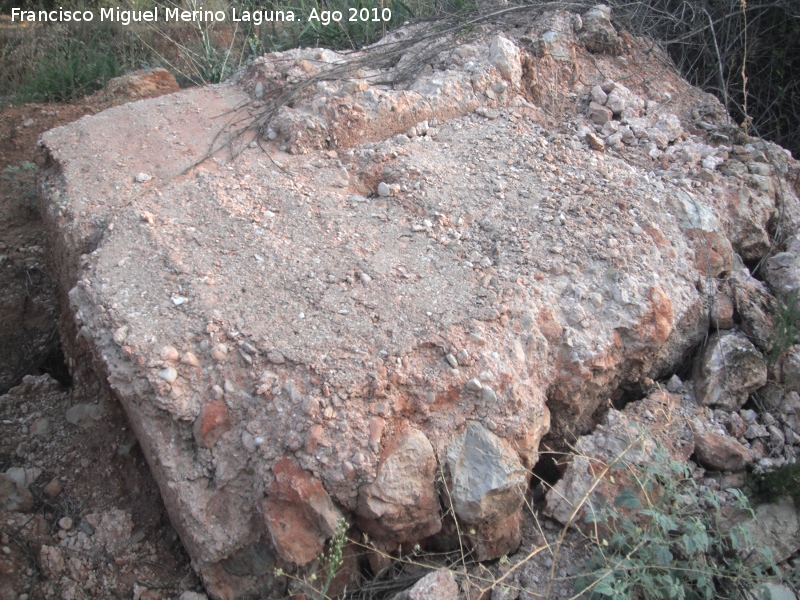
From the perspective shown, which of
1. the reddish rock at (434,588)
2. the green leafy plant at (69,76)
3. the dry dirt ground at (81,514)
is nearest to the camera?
the reddish rock at (434,588)

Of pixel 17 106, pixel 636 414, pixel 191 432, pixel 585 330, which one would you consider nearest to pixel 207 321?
pixel 191 432

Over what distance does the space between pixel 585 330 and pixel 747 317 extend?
807mm

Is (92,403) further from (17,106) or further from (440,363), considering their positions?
(17,106)

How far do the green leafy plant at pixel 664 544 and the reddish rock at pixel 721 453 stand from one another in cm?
11

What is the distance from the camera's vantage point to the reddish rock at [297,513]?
5.60 ft

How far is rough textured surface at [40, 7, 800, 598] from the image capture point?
71.4 inches

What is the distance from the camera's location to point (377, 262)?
2.15 meters

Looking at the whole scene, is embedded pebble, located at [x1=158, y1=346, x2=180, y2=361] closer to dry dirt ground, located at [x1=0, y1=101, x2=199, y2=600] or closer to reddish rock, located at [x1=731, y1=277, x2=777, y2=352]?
dry dirt ground, located at [x1=0, y1=101, x2=199, y2=600]

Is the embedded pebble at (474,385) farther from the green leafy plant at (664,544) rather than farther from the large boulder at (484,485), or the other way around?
the green leafy plant at (664,544)

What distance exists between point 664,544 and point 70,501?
1.92 m

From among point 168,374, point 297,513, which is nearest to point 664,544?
point 297,513

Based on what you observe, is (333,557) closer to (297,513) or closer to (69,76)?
(297,513)

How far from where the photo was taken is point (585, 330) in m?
2.09

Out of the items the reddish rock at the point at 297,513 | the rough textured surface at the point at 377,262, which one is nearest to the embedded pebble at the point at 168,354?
the rough textured surface at the point at 377,262
